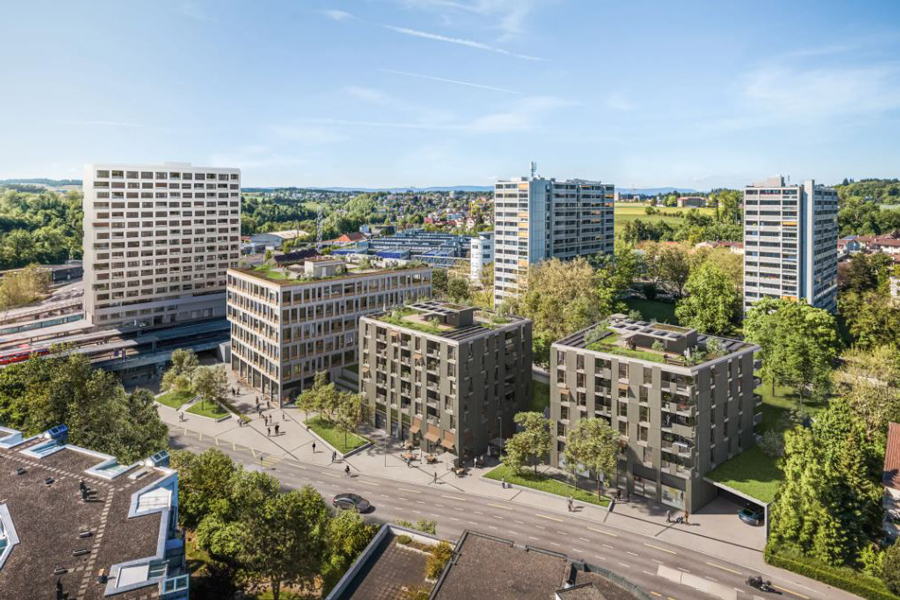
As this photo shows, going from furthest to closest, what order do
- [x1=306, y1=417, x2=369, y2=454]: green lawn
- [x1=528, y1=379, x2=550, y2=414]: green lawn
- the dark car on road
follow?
[x1=528, y1=379, x2=550, y2=414]: green lawn → [x1=306, y1=417, x2=369, y2=454]: green lawn → the dark car on road

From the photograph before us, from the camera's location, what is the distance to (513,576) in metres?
34.2

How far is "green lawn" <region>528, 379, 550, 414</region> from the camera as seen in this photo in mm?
86688

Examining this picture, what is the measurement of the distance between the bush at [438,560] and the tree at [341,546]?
12.3 m

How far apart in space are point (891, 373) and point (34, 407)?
105 m

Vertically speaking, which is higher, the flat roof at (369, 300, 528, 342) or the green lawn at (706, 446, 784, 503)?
the flat roof at (369, 300, 528, 342)

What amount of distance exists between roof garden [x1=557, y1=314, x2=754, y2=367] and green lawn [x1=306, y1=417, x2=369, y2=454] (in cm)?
3226

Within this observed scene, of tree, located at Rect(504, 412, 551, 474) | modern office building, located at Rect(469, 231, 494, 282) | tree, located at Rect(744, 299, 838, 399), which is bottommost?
tree, located at Rect(504, 412, 551, 474)

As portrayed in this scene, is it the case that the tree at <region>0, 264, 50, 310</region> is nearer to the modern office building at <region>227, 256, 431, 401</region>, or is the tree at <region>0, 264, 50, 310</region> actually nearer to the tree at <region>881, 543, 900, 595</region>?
the modern office building at <region>227, 256, 431, 401</region>

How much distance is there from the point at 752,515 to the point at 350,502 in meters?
43.0

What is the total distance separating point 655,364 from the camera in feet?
206

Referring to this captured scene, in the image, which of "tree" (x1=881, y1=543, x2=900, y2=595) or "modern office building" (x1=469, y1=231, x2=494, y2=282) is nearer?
"tree" (x1=881, y1=543, x2=900, y2=595)

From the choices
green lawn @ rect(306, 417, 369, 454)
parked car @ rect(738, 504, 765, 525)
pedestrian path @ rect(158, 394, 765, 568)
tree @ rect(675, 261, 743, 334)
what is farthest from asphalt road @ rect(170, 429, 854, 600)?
tree @ rect(675, 261, 743, 334)

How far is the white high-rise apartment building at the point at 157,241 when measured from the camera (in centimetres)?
11694

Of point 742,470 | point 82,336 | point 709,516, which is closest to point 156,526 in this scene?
point 709,516
